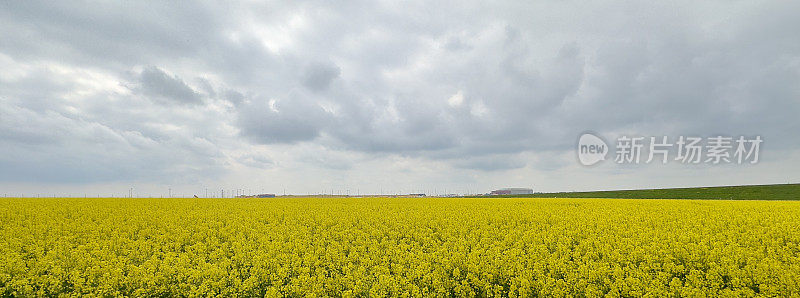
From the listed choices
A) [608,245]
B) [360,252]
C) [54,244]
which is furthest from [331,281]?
[54,244]

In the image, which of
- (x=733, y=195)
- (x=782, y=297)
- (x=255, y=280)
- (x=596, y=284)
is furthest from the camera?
(x=733, y=195)

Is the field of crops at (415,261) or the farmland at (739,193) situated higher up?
the field of crops at (415,261)

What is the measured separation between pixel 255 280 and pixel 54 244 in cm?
1004

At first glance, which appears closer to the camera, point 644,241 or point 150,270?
point 150,270

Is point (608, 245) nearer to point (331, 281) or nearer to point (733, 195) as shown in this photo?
point (331, 281)

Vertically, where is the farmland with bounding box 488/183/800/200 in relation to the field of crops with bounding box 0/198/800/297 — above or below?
below

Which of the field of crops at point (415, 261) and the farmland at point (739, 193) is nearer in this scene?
the field of crops at point (415, 261)

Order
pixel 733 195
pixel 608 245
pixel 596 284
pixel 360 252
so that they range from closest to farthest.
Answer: pixel 596 284 → pixel 608 245 → pixel 360 252 → pixel 733 195

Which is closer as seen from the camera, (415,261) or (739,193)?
(415,261)

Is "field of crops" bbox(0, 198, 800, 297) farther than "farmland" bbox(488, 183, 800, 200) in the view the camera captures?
No

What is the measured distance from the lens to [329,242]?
42.1 feet

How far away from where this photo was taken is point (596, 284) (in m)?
8.27

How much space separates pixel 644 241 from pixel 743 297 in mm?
4184

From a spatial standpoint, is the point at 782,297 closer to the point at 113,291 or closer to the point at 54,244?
the point at 113,291
